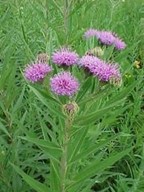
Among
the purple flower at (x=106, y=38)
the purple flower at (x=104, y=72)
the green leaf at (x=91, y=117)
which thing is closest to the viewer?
the green leaf at (x=91, y=117)

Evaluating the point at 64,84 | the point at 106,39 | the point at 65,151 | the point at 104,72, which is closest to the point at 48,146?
the point at 65,151

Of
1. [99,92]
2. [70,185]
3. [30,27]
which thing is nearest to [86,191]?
[70,185]

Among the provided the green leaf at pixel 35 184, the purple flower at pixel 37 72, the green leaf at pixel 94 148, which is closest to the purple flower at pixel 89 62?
the purple flower at pixel 37 72

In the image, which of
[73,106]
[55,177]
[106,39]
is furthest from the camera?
[106,39]

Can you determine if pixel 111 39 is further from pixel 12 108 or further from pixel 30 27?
pixel 30 27

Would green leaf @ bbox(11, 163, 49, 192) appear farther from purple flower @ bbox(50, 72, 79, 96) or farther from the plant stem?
purple flower @ bbox(50, 72, 79, 96)

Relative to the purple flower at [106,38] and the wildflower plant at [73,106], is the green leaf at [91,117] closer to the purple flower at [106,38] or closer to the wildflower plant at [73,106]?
the wildflower plant at [73,106]

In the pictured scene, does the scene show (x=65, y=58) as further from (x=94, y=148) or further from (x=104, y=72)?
(x=94, y=148)
